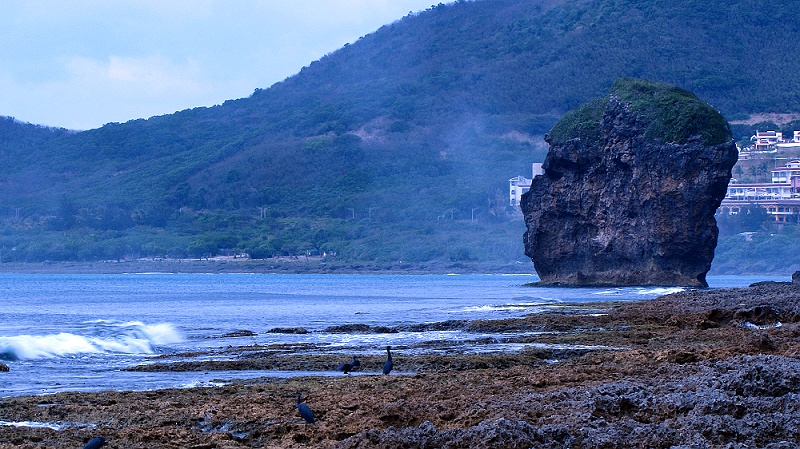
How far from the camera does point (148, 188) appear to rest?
521 ft

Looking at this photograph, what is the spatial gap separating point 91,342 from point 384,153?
472 ft

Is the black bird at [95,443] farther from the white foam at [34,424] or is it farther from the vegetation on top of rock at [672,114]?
the vegetation on top of rock at [672,114]

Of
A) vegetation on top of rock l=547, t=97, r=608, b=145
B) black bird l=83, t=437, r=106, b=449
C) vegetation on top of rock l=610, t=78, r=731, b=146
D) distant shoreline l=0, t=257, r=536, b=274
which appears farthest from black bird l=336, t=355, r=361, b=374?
distant shoreline l=0, t=257, r=536, b=274

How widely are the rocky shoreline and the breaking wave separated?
10.2 m

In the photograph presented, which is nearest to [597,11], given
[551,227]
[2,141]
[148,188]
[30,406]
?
[148,188]

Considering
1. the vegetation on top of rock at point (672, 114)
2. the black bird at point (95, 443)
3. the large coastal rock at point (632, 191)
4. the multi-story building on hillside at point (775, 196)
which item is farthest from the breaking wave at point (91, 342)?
the multi-story building on hillside at point (775, 196)

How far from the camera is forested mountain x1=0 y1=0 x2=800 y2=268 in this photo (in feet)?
449

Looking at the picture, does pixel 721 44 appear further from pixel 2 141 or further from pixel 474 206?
pixel 2 141

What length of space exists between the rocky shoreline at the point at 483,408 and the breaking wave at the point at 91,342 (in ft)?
33.5

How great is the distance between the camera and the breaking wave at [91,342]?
85.7 ft

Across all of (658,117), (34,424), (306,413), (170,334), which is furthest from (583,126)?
(306,413)

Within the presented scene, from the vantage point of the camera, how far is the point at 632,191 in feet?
220

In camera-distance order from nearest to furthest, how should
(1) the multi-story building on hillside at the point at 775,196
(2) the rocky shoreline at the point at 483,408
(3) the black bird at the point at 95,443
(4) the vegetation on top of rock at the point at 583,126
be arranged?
(2) the rocky shoreline at the point at 483,408 → (3) the black bird at the point at 95,443 → (4) the vegetation on top of rock at the point at 583,126 → (1) the multi-story building on hillside at the point at 775,196

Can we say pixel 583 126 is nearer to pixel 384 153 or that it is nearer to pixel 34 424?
pixel 34 424
